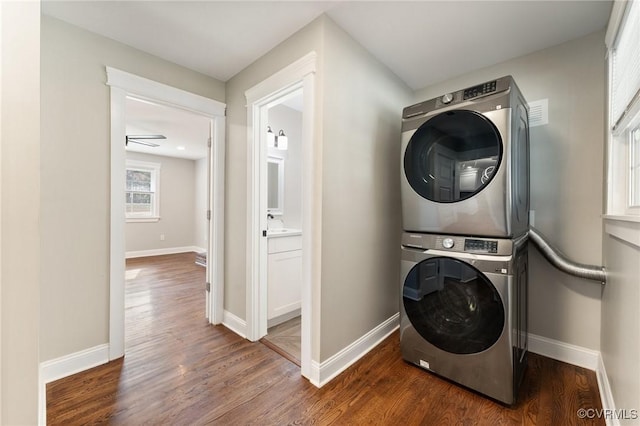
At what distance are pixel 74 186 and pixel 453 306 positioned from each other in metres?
2.60

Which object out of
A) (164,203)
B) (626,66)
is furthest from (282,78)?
(164,203)

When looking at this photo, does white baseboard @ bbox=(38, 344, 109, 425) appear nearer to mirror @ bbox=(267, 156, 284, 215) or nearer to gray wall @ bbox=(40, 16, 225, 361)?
gray wall @ bbox=(40, 16, 225, 361)

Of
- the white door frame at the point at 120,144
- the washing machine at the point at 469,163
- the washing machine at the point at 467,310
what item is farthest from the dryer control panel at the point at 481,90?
the white door frame at the point at 120,144

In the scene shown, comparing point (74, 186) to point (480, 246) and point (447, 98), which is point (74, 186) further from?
point (480, 246)

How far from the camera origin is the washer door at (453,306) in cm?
150

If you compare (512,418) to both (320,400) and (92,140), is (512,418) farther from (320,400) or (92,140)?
(92,140)

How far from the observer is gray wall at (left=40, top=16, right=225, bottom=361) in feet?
5.44

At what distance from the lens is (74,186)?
175 cm

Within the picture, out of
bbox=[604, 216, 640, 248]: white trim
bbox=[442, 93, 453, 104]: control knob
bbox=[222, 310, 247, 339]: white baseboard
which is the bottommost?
bbox=[222, 310, 247, 339]: white baseboard

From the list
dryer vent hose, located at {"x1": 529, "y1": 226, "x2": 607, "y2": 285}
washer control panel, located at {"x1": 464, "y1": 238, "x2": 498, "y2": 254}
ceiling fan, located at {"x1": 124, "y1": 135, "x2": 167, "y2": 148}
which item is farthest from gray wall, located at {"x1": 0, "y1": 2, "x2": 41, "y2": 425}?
ceiling fan, located at {"x1": 124, "y1": 135, "x2": 167, "y2": 148}

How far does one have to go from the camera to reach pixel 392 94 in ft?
7.73

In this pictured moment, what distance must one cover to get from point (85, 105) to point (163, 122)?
239cm

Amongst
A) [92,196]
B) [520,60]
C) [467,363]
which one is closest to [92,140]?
[92,196]

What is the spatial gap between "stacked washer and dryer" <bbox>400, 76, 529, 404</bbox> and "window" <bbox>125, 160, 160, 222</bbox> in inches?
246
